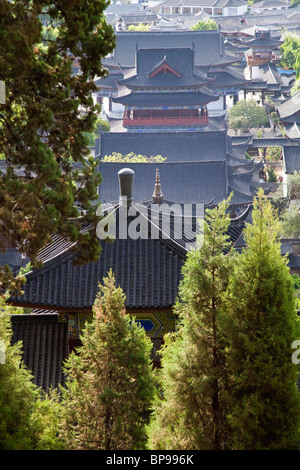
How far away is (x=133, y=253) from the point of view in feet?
35.0

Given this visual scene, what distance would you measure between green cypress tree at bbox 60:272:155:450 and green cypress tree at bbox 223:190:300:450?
1.28m

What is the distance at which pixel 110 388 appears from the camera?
754 cm

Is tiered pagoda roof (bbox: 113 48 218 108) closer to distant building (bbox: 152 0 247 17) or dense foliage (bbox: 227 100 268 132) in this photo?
dense foliage (bbox: 227 100 268 132)

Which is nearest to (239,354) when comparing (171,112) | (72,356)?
(72,356)

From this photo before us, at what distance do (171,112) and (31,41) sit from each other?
1534 inches

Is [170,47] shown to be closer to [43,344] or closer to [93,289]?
[93,289]

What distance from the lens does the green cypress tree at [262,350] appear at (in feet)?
21.1

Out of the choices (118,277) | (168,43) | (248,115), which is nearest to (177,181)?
(248,115)

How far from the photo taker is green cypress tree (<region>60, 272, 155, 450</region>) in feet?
24.6

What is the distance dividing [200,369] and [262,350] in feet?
2.68

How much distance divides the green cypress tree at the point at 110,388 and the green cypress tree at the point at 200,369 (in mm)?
378

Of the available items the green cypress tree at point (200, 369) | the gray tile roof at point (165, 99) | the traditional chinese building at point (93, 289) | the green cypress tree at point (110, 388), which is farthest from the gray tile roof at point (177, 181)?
the green cypress tree at point (200, 369)

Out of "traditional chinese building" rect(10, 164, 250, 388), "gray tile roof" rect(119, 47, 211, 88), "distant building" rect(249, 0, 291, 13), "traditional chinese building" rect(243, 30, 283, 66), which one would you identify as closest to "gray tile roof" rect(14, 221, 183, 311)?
"traditional chinese building" rect(10, 164, 250, 388)
